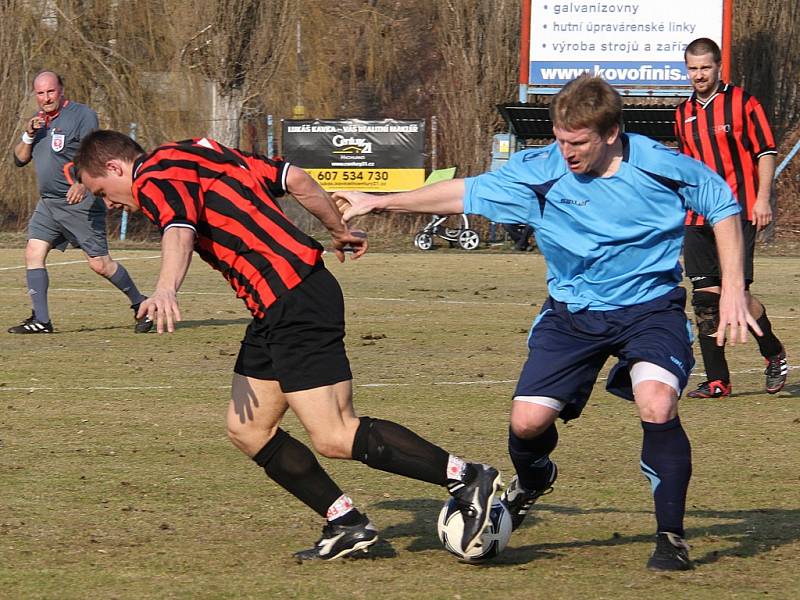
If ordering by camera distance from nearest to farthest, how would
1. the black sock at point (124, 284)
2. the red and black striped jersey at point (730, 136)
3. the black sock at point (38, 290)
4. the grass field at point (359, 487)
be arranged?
the grass field at point (359, 487)
the red and black striped jersey at point (730, 136)
the black sock at point (38, 290)
the black sock at point (124, 284)

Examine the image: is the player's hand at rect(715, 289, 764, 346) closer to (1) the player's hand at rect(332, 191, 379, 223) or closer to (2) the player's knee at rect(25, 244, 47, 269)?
Result: (1) the player's hand at rect(332, 191, 379, 223)

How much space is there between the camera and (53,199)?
12.2 meters

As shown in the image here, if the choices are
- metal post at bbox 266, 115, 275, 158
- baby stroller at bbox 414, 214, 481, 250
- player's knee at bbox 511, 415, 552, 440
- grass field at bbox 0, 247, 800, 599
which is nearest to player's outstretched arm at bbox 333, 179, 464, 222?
player's knee at bbox 511, 415, 552, 440

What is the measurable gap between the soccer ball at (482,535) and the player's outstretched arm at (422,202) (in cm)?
108

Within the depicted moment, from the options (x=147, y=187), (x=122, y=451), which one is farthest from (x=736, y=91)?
(x=147, y=187)

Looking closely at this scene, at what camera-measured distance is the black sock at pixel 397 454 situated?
16.9ft

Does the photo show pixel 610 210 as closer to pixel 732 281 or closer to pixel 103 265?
pixel 732 281

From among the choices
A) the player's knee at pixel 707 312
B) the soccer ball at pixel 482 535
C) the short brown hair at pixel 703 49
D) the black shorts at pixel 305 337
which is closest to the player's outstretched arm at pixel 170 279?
the black shorts at pixel 305 337

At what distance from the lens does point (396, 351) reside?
11.0 meters

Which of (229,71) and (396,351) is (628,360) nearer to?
(396,351)

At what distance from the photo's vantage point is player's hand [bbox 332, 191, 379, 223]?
17.1 feet

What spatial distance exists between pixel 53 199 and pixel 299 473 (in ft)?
24.7

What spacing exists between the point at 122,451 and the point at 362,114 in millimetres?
22951

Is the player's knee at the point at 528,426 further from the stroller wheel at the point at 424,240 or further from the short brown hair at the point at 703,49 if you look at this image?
the stroller wheel at the point at 424,240
